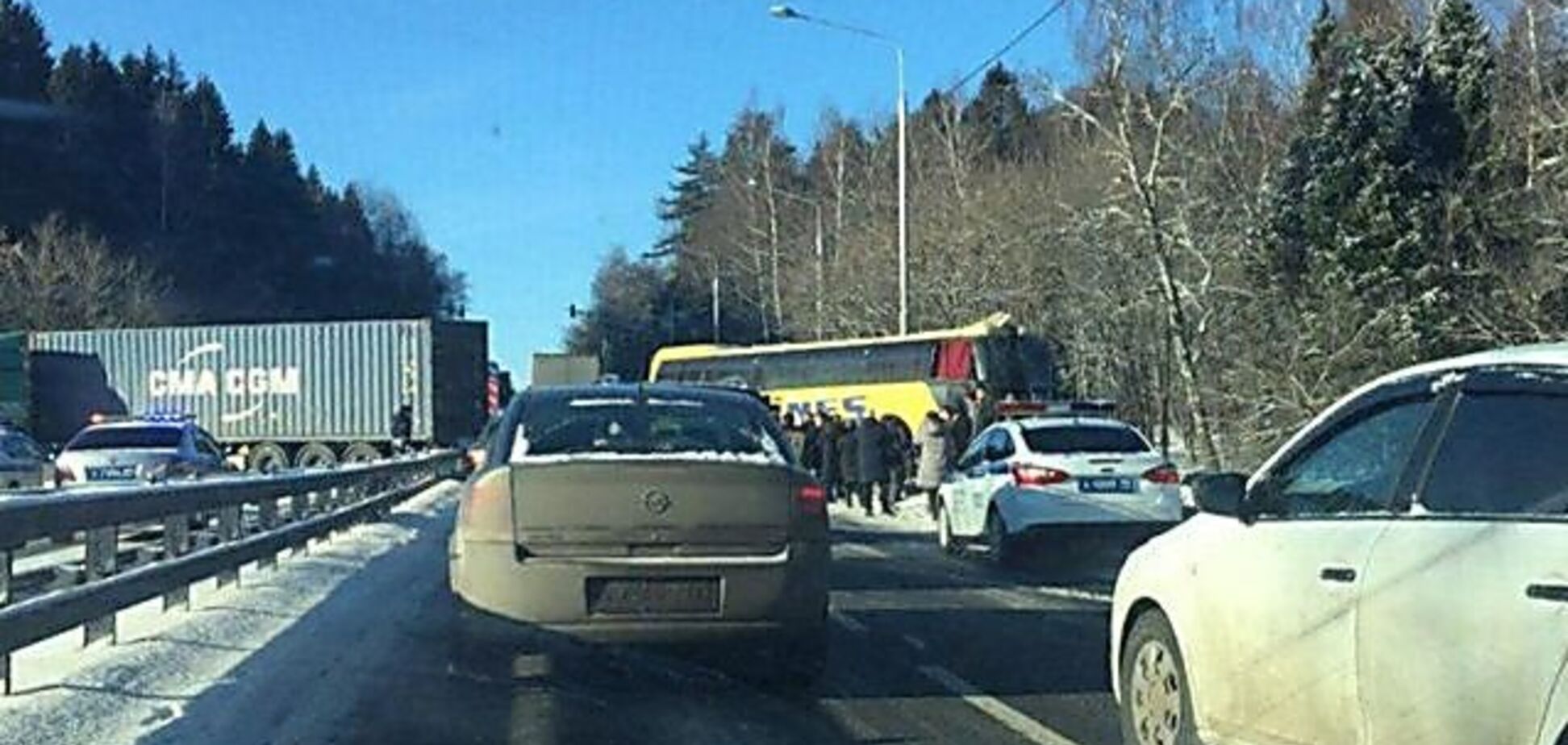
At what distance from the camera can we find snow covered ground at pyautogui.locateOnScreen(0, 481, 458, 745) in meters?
8.57

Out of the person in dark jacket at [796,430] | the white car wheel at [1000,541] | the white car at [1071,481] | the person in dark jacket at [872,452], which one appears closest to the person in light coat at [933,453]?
the person in dark jacket at [872,452]

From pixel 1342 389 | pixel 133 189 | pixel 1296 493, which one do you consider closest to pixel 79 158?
pixel 133 189

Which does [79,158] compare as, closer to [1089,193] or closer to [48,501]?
[1089,193]

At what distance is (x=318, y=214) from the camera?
11312 cm

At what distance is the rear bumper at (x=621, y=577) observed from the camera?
9.67 metres

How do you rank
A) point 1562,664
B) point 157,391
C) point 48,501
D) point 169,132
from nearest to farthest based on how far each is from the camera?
point 1562,664, point 48,501, point 157,391, point 169,132

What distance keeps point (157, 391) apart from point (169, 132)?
43.9 meters

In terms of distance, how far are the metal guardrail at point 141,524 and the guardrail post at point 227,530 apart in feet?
0.03

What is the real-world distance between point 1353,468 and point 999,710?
3405 millimetres

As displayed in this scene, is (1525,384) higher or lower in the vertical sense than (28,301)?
lower

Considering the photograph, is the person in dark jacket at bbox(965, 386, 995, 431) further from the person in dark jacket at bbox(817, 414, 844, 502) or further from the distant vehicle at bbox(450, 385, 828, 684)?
the distant vehicle at bbox(450, 385, 828, 684)

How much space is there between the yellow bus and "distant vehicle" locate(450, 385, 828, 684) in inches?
1166

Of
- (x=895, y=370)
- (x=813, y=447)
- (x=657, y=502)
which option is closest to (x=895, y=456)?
(x=813, y=447)

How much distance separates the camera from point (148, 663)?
33.9ft
